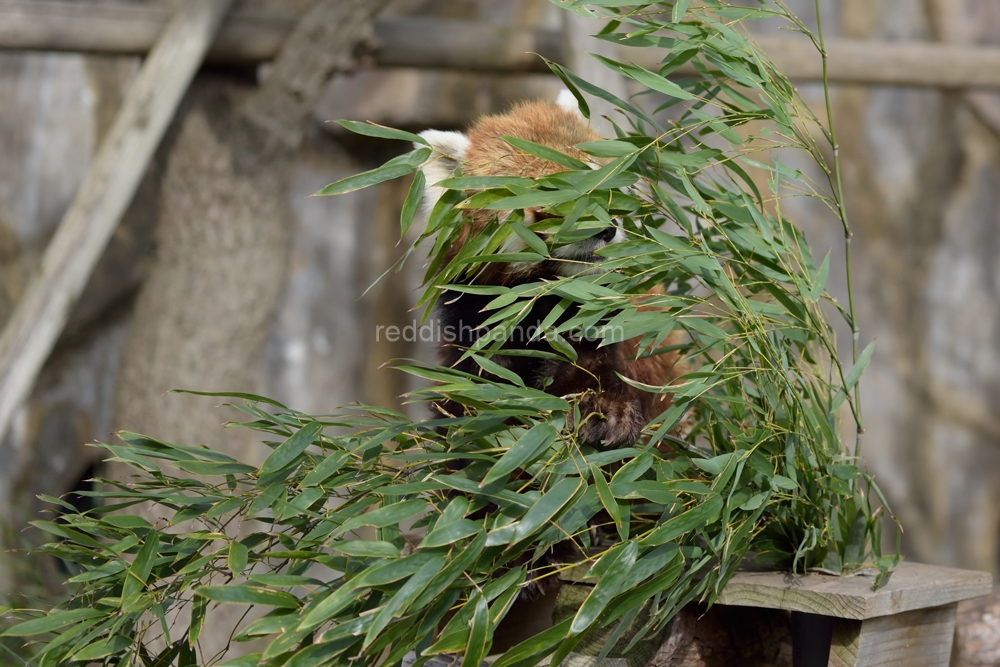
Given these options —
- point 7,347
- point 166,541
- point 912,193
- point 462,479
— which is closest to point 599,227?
point 462,479

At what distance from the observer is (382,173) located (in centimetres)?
125

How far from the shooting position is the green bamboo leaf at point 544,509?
109cm

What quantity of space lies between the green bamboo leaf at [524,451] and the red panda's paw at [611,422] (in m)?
0.26

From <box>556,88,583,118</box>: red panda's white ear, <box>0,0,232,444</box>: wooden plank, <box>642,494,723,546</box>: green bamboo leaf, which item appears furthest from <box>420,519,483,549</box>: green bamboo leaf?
<box>0,0,232,444</box>: wooden plank

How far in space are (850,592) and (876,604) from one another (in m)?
0.04

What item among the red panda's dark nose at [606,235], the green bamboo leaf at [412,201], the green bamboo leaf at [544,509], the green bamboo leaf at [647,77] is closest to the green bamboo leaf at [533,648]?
the green bamboo leaf at [544,509]


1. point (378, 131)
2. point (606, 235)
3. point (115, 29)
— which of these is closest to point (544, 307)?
point (606, 235)

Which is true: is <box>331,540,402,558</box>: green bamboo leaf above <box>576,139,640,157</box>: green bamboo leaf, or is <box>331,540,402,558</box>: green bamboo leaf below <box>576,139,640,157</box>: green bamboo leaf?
below

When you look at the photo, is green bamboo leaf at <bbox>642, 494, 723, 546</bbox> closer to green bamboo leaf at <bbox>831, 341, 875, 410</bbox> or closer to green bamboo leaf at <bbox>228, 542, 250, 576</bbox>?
green bamboo leaf at <bbox>831, 341, 875, 410</bbox>

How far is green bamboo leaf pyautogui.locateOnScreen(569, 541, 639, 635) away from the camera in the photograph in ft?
3.56

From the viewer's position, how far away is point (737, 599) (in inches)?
54.5

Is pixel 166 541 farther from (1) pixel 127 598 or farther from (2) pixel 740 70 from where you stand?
(2) pixel 740 70

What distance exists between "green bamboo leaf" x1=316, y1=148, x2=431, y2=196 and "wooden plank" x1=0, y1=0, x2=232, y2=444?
6.78ft

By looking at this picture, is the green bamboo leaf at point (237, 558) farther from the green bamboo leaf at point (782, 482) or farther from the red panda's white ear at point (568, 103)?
the red panda's white ear at point (568, 103)
